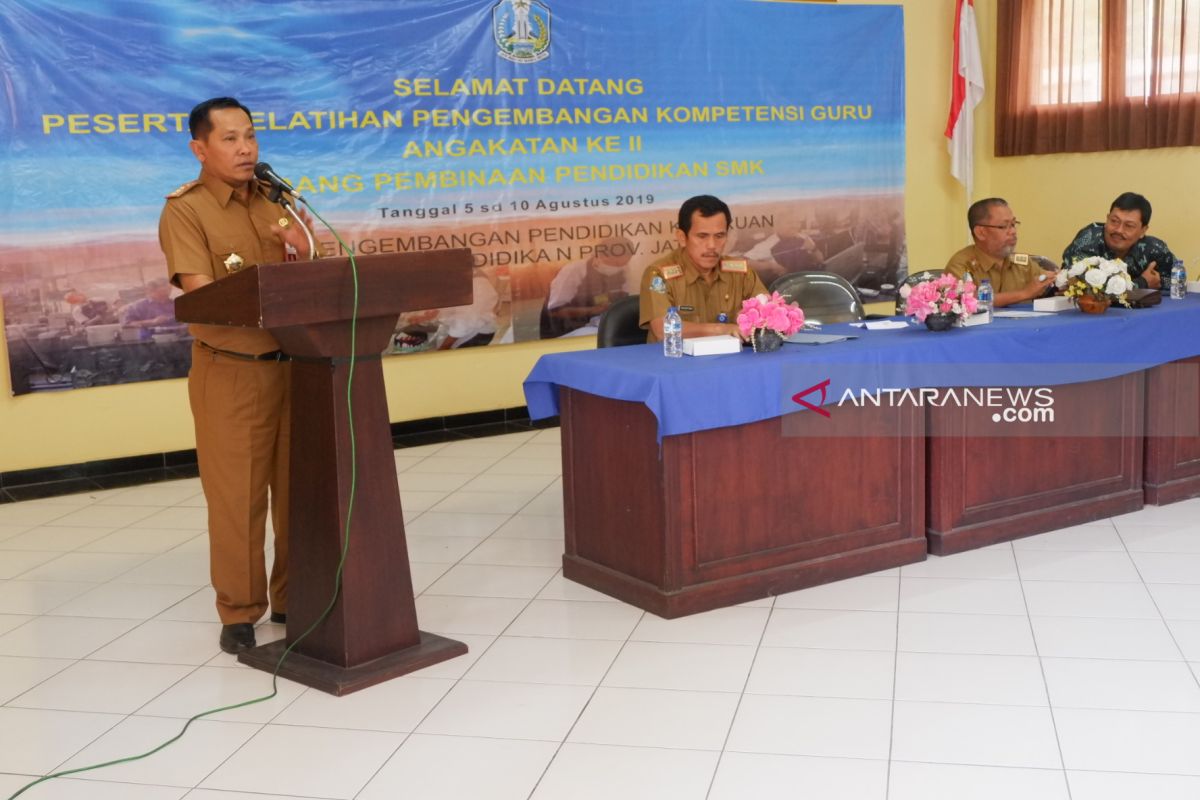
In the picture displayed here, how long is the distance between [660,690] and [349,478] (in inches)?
40.1

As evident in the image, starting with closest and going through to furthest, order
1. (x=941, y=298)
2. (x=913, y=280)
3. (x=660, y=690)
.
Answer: (x=660, y=690) → (x=941, y=298) → (x=913, y=280)

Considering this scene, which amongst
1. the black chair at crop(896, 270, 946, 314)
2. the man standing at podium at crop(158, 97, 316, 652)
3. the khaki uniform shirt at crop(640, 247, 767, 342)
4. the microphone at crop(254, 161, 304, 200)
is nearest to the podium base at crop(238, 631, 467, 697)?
the man standing at podium at crop(158, 97, 316, 652)

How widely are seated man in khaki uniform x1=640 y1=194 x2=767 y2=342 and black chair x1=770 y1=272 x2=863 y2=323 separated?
1.96ft

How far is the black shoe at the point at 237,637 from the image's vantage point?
373 cm

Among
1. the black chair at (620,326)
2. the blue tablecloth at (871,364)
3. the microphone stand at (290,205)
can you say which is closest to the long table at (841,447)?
the blue tablecloth at (871,364)

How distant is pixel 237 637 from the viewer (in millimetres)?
3752

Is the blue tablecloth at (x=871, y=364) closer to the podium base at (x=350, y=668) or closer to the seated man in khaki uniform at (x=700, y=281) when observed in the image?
the seated man in khaki uniform at (x=700, y=281)

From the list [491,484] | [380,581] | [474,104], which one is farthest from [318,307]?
[474,104]

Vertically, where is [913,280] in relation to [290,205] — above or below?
below

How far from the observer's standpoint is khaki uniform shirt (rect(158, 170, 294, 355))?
3.55m

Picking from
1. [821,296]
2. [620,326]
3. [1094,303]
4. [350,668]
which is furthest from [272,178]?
[1094,303]

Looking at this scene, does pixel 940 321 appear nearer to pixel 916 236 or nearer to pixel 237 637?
pixel 237 637

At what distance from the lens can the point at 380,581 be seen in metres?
3.48

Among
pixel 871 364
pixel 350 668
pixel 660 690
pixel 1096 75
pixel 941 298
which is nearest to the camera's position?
pixel 660 690
